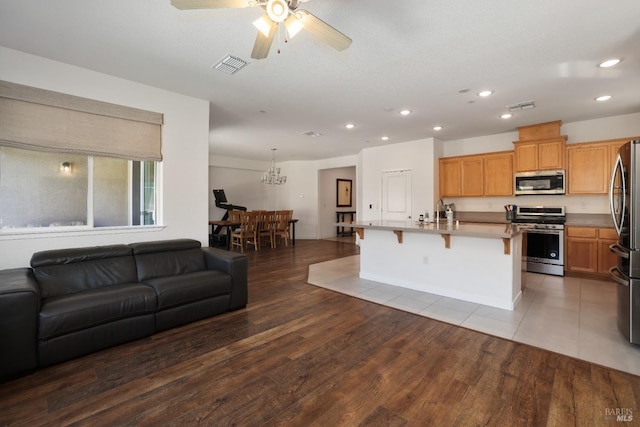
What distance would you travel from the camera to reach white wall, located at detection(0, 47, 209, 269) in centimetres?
285

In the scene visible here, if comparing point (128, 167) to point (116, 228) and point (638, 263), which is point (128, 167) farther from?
point (638, 263)

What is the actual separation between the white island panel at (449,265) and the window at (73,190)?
3228mm

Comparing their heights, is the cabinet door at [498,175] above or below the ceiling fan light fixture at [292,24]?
below

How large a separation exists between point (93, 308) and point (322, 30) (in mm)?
2796

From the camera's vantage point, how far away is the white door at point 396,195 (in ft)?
22.3

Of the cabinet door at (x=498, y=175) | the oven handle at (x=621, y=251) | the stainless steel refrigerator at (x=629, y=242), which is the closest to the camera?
the stainless steel refrigerator at (x=629, y=242)

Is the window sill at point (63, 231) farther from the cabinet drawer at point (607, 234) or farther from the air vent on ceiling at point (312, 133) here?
the cabinet drawer at point (607, 234)

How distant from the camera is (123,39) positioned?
2.59m

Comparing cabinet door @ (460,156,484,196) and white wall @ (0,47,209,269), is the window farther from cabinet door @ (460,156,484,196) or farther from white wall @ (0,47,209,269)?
cabinet door @ (460,156,484,196)

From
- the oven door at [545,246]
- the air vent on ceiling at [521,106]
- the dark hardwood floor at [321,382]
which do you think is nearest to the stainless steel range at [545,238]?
the oven door at [545,246]

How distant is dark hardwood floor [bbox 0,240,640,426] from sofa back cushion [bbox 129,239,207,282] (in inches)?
29.0

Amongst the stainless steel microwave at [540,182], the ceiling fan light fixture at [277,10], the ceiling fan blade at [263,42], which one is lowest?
the stainless steel microwave at [540,182]

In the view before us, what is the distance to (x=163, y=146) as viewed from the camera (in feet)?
12.2

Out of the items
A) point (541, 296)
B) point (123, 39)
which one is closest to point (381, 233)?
point (541, 296)
